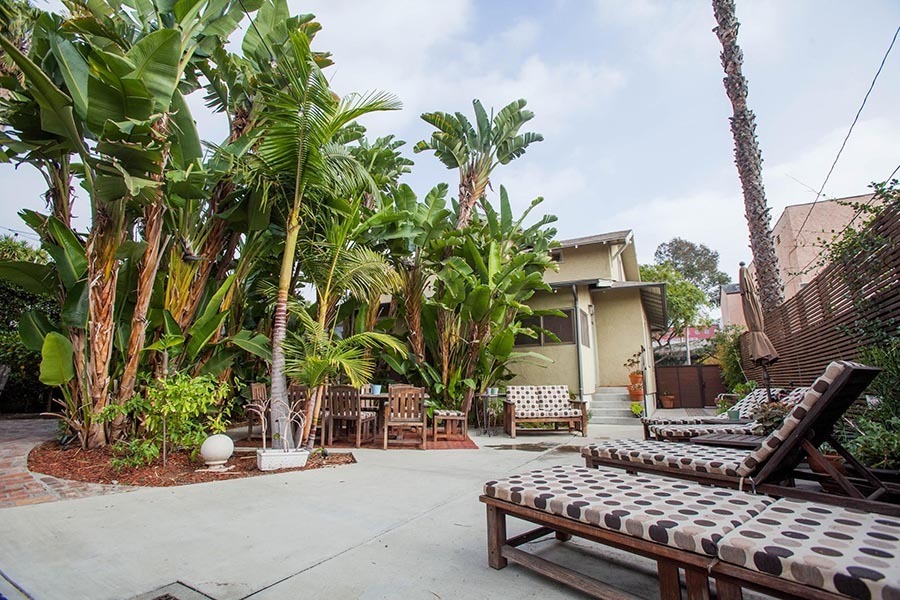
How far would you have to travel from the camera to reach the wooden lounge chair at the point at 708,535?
1466 millimetres

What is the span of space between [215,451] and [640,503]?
4.94 m

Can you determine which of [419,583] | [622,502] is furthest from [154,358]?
[622,502]

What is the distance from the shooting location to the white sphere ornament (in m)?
5.23

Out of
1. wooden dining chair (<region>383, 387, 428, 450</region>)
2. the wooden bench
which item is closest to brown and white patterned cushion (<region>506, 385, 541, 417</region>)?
the wooden bench

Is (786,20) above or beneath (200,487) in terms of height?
above

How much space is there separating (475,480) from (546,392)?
4917 mm

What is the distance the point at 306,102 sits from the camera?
546 centimetres

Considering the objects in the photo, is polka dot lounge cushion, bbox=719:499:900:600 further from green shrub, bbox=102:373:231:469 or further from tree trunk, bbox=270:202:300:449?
green shrub, bbox=102:373:231:469

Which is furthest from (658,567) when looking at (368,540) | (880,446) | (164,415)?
(164,415)

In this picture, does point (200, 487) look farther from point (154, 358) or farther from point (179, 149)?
point (179, 149)

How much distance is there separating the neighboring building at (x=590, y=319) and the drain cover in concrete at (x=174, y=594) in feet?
33.9

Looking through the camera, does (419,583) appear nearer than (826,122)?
Yes

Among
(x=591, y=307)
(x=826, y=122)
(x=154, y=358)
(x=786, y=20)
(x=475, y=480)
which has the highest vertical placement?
(x=786, y=20)

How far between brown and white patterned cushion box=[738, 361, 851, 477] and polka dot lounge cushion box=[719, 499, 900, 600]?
2.56 feet
